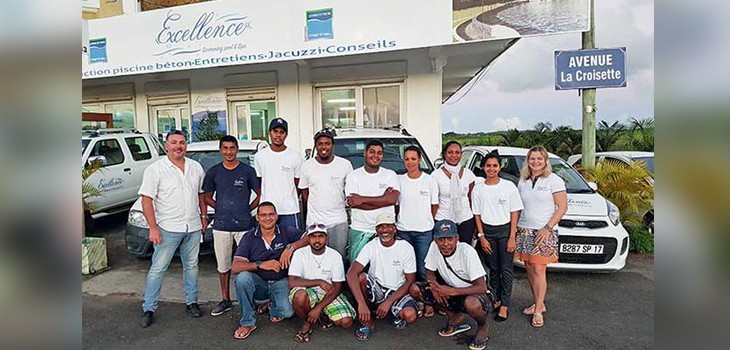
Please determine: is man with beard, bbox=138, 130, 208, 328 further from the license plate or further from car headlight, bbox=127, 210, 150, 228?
the license plate

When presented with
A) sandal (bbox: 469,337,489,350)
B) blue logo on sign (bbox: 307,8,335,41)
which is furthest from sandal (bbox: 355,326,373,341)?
blue logo on sign (bbox: 307,8,335,41)

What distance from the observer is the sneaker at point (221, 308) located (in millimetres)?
4295

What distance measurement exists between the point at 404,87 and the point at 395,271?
6.50m

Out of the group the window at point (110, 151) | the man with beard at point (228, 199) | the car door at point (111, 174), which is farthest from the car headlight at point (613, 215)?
the window at point (110, 151)

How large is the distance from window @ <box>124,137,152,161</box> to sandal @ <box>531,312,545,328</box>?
7.73m

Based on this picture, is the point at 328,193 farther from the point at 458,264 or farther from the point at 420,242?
the point at 458,264

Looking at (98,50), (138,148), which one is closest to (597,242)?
(138,148)

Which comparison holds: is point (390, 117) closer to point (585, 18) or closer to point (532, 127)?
point (585, 18)

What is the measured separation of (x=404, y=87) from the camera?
973 centimetres

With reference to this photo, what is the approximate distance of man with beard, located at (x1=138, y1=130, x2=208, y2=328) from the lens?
3.96 meters

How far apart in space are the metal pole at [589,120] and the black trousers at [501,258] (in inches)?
178

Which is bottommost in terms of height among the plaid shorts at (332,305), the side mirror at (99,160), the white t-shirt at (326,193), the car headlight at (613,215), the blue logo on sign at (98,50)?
the plaid shorts at (332,305)

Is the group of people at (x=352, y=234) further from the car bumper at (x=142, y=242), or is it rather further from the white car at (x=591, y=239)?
the car bumper at (x=142, y=242)
